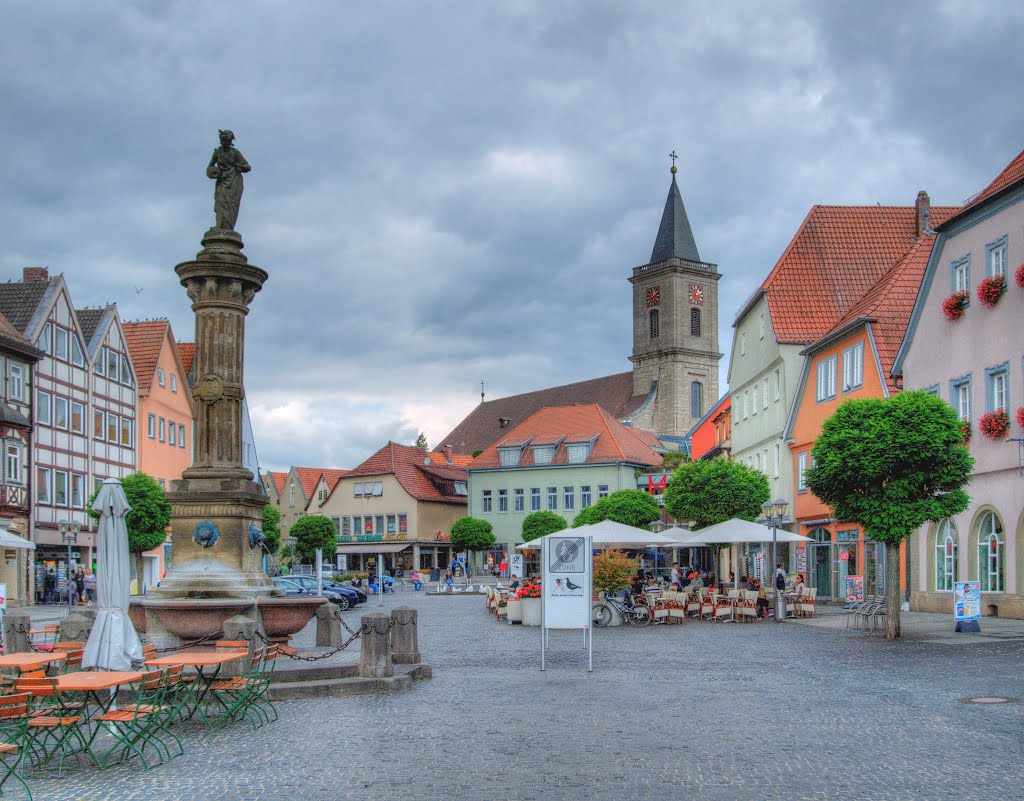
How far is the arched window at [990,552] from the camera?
28.1 metres

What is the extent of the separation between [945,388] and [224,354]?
→ 1997cm

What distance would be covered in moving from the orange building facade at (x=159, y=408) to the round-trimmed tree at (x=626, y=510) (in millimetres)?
19644

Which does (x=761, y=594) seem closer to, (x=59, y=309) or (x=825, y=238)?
(x=825, y=238)

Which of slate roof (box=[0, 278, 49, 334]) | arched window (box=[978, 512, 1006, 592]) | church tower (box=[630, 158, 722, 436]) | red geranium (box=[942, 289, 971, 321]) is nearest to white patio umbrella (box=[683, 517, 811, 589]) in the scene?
arched window (box=[978, 512, 1006, 592])

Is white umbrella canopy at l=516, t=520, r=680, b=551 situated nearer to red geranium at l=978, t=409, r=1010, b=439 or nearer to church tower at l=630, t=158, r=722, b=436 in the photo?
red geranium at l=978, t=409, r=1010, b=439

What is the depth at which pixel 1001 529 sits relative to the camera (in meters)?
28.0

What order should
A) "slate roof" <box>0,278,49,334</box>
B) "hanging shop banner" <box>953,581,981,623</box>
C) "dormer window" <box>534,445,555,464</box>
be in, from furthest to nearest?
"dormer window" <box>534,445,555,464</box> < "slate roof" <box>0,278,49,334</box> < "hanging shop banner" <box>953,581,981,623</box>

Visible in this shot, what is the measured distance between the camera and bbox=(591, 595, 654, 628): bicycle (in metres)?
29.1

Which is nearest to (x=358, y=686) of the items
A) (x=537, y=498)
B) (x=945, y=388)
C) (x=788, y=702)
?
(x=788, y=702)

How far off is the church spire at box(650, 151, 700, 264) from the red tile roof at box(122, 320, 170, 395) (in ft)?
195

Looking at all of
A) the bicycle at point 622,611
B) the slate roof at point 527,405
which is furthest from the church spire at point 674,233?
the bicycle at point 622,611

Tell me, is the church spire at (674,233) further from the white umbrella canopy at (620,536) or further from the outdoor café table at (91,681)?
the outdoor café table at (91,681)

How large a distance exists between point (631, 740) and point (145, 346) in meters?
52.4

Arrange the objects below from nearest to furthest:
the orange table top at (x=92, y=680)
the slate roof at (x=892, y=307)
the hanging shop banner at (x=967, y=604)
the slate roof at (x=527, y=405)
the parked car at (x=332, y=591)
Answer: the orange table top at (x=92, y=680) → the hanging shop banner at (x=967, y=604) → the slate roof at (x=892, y=307) → the parked car at (x=332, y=591) → the slate roof at (x=527, y=405)
